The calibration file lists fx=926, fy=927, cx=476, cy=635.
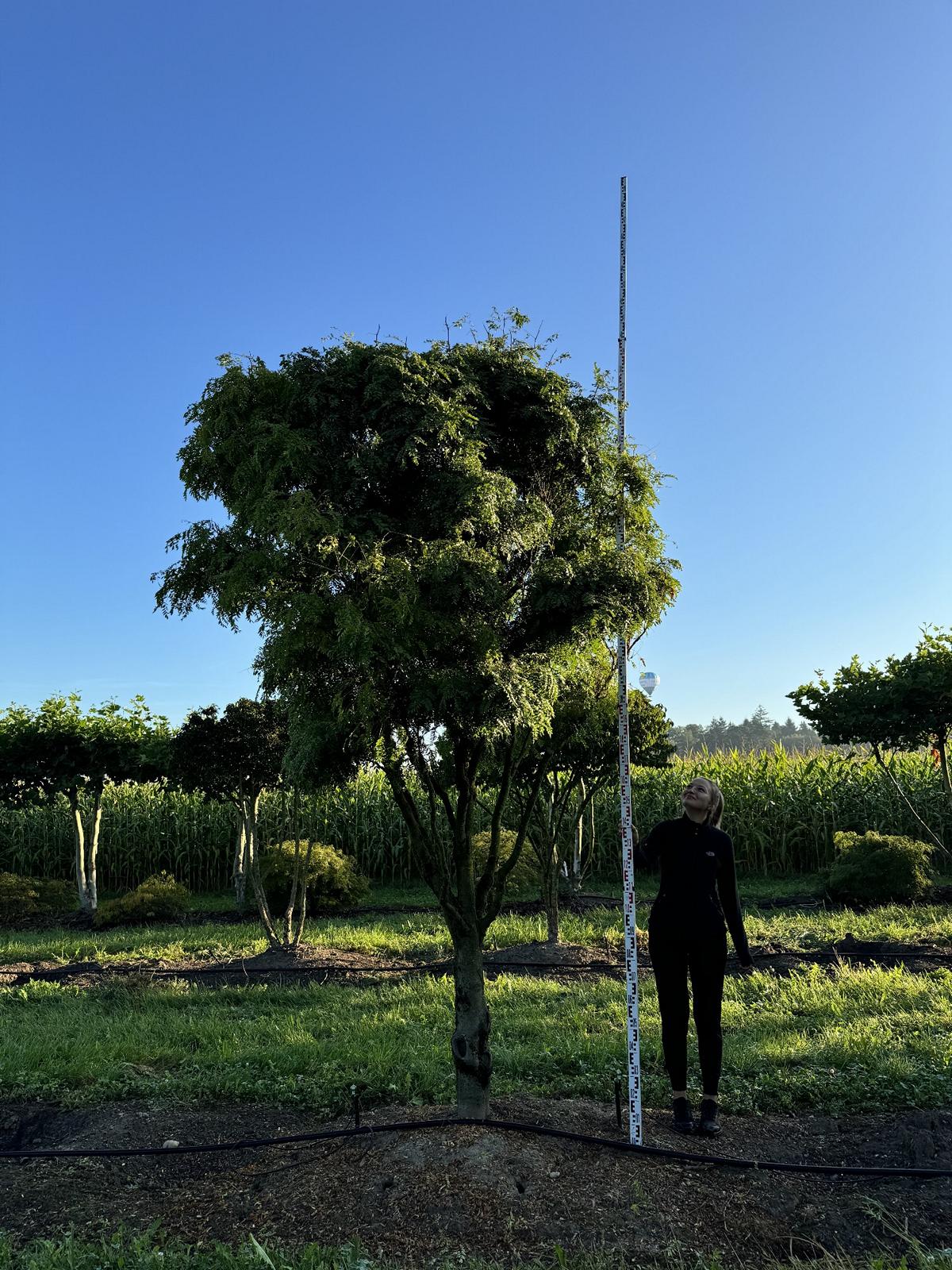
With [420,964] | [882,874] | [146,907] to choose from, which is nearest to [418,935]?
[420,964]

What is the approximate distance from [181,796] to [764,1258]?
16.3 m

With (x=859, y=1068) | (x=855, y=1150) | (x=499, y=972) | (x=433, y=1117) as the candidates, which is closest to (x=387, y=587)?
(x=433, y=1117)

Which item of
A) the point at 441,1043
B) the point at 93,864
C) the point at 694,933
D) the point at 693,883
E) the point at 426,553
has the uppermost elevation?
the point at 426,553

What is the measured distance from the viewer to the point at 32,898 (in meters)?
14.4

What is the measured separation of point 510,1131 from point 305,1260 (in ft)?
4.29

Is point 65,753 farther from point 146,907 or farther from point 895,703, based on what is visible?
point 895,703

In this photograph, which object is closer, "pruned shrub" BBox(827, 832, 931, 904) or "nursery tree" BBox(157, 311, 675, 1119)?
"nursery tree" BBox(157, 311, 675, 1119)

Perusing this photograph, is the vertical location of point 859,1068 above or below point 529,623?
below

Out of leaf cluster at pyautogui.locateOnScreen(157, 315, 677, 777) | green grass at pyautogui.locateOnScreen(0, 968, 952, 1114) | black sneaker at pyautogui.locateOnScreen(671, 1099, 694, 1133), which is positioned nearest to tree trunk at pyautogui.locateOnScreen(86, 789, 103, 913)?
green grass at pyautogui.locateOnScreen(0, 968, 952, 1114)

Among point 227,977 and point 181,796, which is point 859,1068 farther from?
point 181,796

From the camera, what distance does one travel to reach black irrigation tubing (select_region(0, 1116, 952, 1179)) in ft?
13.4

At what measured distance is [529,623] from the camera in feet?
14.7

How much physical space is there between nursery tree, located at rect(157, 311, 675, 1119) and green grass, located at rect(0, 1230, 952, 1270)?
121 centimetres

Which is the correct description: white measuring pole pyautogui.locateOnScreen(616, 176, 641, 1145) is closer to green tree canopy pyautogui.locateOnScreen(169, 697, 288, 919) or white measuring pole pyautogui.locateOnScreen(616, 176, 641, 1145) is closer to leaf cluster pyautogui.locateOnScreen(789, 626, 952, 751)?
green tree canopy pyautogui.locateOnScreen(169, 697, 288, 919)
